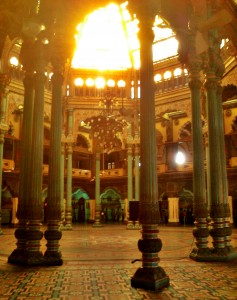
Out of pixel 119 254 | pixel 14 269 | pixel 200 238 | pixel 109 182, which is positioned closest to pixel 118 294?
pixel 14 269

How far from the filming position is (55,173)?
7.48 metres

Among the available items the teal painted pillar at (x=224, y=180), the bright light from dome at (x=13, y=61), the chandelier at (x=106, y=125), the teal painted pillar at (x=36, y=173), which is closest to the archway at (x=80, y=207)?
the bright light from dome at (x=13, y=61)

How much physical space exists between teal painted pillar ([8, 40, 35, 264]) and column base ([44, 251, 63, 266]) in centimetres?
46

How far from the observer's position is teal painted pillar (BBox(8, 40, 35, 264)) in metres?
7.37

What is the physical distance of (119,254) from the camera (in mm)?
9062

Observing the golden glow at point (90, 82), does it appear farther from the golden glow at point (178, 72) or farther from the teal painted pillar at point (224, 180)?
the teal painted pillar at point (224, 180)

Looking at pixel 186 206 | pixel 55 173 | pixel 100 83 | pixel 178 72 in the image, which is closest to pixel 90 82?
pixel 100 83

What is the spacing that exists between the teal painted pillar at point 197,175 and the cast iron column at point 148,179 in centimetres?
260

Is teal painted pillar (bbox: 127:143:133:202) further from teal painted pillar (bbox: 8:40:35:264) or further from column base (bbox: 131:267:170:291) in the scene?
column base (bbox: 131:267:170:291)

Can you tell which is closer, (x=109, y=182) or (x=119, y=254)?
(x=119, y=254)

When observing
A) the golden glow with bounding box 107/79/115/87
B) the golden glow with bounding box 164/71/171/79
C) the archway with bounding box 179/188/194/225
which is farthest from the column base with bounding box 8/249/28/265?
the archway with bounding box 179/188/194/225

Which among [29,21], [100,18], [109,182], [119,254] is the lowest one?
[119,254]

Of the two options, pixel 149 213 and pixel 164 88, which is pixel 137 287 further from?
pixel 164 88

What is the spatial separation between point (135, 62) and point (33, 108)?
1571 cm
